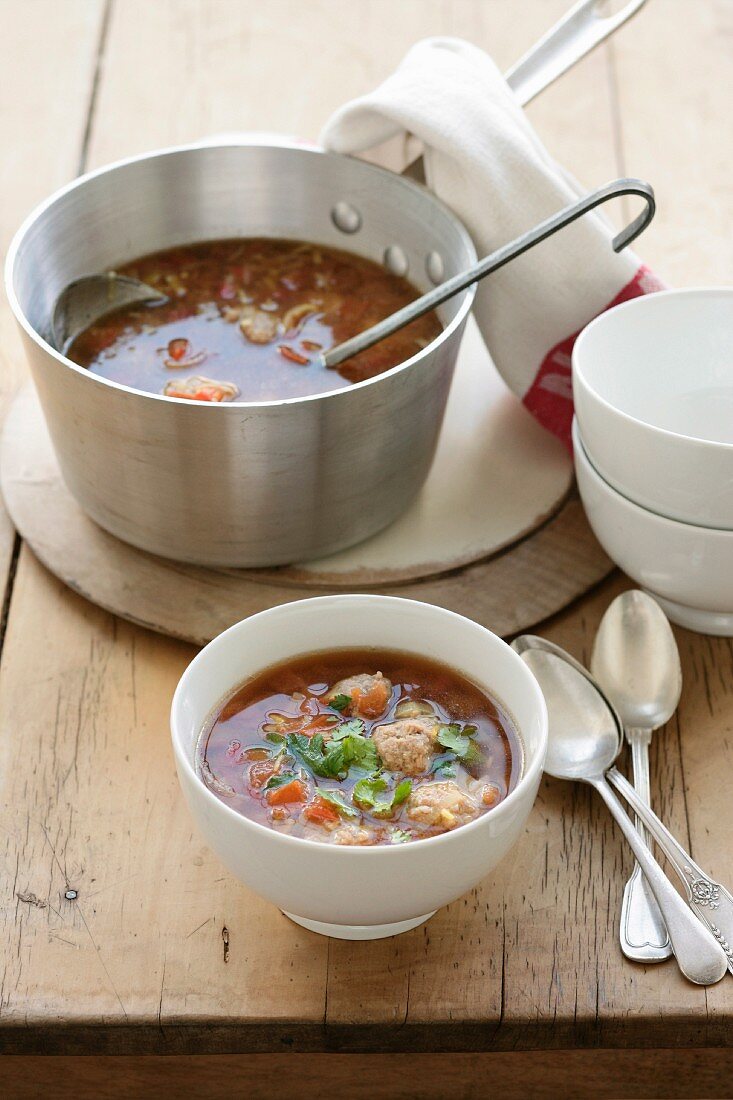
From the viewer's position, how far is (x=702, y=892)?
1237mm

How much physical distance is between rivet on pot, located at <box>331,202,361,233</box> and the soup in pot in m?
0.04

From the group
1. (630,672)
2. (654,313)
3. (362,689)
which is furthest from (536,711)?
(654,313)

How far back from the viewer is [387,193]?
1.82m

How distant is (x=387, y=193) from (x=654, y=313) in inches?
17.2

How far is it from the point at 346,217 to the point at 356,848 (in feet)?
3.69

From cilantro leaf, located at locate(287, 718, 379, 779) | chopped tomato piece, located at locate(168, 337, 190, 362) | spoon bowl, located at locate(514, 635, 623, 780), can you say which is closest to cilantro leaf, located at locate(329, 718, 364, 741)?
cilantro leaf, located at locate(287, 718, 379, 779)

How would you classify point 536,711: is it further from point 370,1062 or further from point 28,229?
point 28,229

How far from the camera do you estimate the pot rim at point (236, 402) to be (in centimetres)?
138

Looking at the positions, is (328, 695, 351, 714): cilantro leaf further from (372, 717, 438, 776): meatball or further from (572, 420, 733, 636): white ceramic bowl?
(572, 420, 733, 636): white ceramic bowl

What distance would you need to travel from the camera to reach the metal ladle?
1.56 meters

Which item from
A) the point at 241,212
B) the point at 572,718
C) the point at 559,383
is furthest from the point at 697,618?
the point at 241,212

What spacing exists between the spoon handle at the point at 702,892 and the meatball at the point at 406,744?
Answer: 253 millimetres

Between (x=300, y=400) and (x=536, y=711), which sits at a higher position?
(x=300, y=400)

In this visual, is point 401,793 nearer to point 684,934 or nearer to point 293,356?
point 684,934
